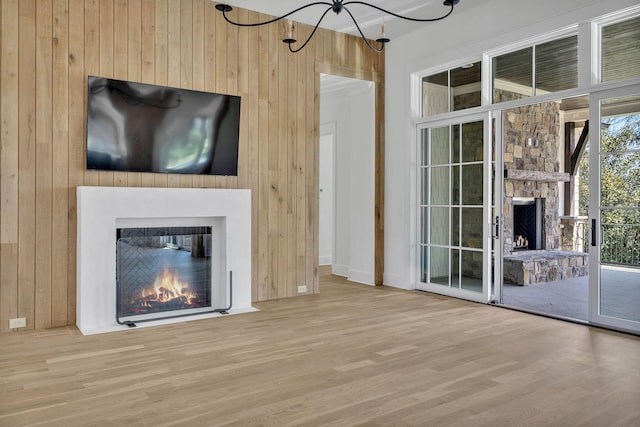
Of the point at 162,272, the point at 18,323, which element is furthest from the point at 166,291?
the point at 18,323

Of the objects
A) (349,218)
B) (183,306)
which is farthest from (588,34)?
(183,306)

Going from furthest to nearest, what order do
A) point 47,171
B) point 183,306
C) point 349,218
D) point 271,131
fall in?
point 349,218 < point 271,131 < point 183,306 < point 47,171

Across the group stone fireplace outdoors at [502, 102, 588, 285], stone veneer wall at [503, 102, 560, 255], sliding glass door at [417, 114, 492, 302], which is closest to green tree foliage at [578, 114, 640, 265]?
sliding glass door at [417, 114, 492, 302]

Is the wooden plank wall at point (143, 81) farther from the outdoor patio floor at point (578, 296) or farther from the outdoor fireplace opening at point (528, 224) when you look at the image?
the outdoor fireplace opening at point (528, 224)

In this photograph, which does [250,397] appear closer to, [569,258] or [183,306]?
[183,306]

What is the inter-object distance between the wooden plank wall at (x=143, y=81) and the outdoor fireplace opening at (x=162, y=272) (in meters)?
0.46

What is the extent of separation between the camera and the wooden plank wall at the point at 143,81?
4074 millimetres

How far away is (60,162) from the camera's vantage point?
4.23 m

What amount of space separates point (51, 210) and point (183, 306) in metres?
1.47

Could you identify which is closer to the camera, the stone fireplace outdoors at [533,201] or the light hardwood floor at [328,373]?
the light hardwood floor at [328,373]

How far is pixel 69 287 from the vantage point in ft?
14.0

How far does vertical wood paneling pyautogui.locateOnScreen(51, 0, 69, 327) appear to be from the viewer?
4.21 meters

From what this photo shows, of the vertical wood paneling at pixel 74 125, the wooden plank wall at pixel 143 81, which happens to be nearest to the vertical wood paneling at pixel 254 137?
the wooden plank wall at pixel 143 81

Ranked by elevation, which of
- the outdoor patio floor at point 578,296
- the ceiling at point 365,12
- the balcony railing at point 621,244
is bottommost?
the outdoor patio floor at point 578,296
